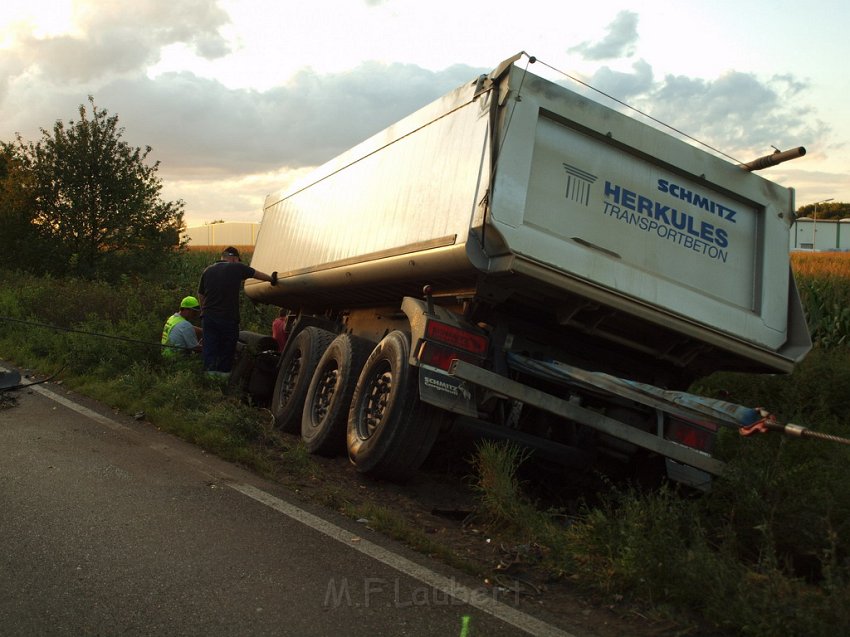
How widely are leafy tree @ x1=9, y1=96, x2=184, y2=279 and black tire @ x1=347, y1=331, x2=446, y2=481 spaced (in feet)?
64.1

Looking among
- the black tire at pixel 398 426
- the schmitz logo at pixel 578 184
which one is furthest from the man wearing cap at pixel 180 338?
the schmitz logo at pixel 578 184

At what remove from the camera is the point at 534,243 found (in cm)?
532

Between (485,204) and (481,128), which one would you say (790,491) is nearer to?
(485,204)

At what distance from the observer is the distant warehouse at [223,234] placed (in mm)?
42844

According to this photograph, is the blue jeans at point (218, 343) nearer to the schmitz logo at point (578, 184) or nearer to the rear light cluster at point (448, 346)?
the rear light cluster at point (448, 346)

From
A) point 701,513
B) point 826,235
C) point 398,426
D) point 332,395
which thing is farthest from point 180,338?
point 826,235

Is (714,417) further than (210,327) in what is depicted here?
No

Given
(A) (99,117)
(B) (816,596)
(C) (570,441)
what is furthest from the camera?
(A) (99,117)

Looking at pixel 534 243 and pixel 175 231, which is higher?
pixel 175 231

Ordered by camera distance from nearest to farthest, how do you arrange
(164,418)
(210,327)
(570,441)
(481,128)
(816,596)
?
(816,596) < (481,128) < (570,441) < (164,418) < (210,327)

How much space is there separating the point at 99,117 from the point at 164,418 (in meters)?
18.3

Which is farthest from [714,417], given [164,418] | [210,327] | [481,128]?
[210,327]

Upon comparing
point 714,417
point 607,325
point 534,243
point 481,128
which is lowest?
point 714,417

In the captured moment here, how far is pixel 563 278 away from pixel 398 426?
160 centimetres
